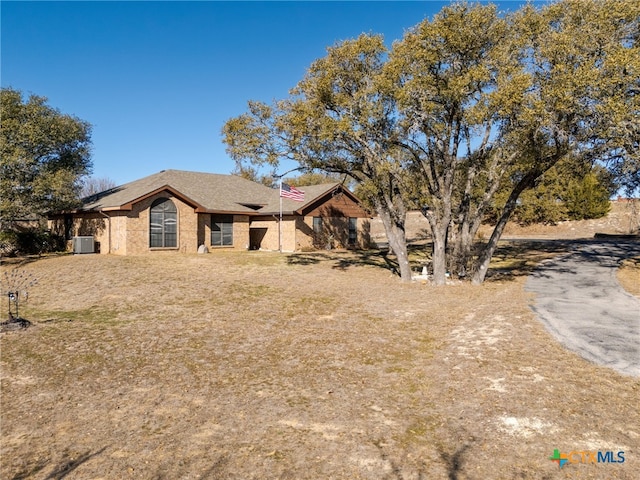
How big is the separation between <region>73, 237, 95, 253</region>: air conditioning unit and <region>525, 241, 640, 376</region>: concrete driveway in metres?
24.9

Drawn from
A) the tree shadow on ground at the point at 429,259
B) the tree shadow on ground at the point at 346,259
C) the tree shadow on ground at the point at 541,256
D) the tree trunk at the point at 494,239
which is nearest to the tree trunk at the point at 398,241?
the tree shadow on ground at the point at 429,259

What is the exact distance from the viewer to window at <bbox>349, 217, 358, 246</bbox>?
34.7 m

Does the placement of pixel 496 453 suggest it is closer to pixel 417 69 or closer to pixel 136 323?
pixel 136 323

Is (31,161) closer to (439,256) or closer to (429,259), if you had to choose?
(439,256)

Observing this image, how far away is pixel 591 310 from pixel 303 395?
31.8ft

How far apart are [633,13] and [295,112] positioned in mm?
12660

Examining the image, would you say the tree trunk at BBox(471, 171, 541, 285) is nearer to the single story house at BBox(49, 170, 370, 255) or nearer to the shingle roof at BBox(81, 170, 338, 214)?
the single story house at BBox(49, 170, 370, 255)

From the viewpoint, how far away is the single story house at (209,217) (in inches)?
1011

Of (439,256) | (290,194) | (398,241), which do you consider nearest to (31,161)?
(290,194)

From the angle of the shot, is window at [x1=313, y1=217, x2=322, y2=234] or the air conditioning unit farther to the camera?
window at [x1=313, y1=217, x2=322, y2=234]

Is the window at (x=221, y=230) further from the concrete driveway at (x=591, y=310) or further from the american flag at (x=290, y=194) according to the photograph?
the concrete driveway at (x=591, y=310)

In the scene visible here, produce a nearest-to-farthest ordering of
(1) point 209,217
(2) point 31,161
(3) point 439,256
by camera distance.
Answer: (3) point 439,256 → (2) point 31,161 → (1) point 209,217

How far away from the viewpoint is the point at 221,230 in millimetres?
30203

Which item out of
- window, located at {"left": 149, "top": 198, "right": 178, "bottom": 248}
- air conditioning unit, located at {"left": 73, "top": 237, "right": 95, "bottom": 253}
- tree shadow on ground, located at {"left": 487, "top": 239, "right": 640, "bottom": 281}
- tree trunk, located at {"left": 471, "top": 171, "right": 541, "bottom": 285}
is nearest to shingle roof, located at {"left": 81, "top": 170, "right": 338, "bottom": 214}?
window, located at {"left": 149, "top": 198, "right": 178, "bottom": 248}
